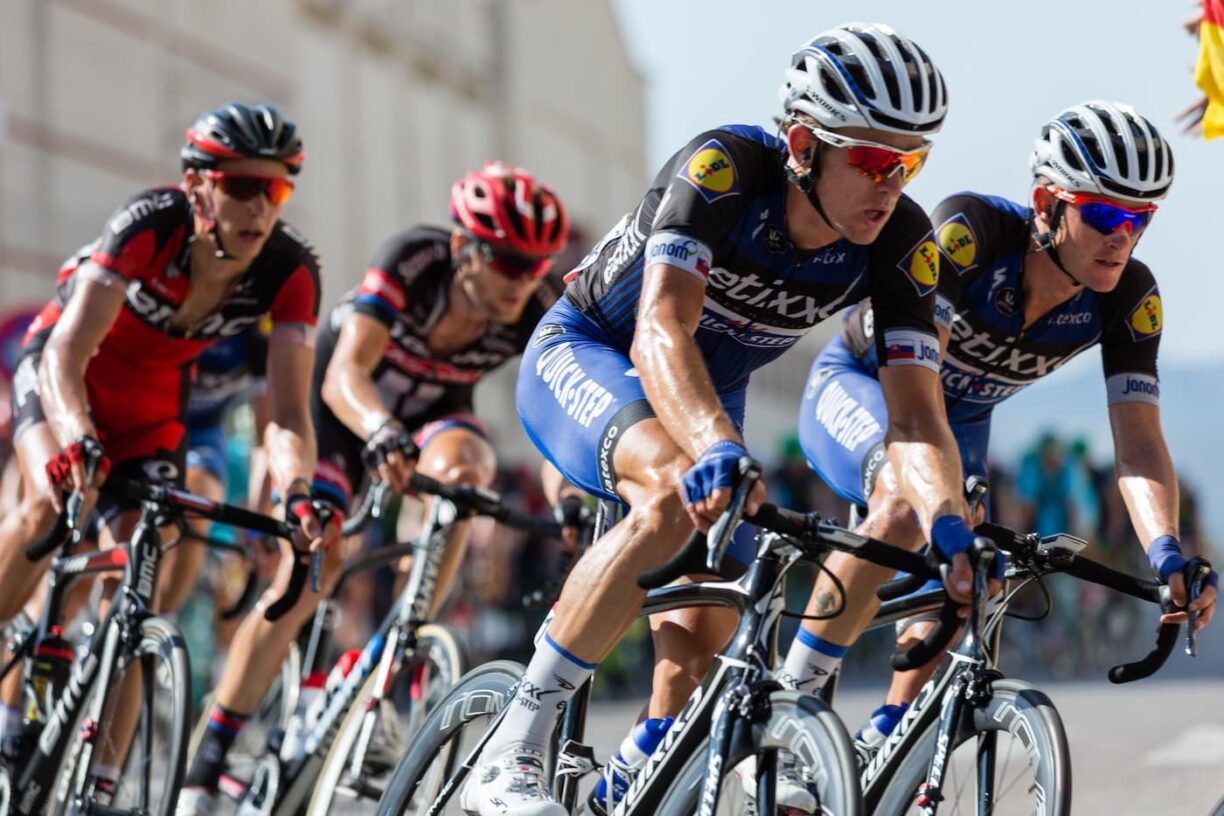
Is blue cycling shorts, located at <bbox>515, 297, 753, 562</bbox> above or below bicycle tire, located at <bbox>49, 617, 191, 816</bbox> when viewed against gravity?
above

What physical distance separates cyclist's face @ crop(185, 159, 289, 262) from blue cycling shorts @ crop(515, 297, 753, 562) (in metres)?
1.73

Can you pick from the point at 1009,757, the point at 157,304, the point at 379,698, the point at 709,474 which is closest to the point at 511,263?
the point at 157,304

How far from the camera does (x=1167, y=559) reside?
4.92 metres

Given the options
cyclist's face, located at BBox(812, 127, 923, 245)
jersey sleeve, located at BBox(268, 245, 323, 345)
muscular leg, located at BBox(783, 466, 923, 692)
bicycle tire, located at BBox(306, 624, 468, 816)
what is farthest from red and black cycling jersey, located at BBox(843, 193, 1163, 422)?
jersey sleeve, located at BBox(268, 245, 323, 345)

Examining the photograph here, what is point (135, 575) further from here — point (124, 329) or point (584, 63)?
point (584, 63)

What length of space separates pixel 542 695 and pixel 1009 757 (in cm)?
113

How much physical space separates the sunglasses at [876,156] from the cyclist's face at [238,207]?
262 cm

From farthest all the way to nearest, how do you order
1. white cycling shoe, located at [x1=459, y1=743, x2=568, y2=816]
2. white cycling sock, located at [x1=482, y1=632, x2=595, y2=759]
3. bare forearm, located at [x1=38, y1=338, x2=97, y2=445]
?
bare forearm, located at [x1=38, y1=338, x2=97, y2=445], white cycling sock, located at [x1=482, y1=632, x2=595, y2=759], white cycling shoe, located at [x1=459, y1=743, x2=568, y2=816]

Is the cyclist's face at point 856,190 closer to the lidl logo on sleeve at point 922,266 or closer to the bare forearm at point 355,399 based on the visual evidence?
the lidl logo on sleeve at point 922,266

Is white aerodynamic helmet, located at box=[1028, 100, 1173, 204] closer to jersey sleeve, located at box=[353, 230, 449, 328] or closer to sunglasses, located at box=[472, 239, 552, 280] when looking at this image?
sunglasses, located at box=[472, 239, 552, 280]

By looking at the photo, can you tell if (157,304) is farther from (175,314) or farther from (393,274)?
(393,274)

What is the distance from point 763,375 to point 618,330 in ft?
151

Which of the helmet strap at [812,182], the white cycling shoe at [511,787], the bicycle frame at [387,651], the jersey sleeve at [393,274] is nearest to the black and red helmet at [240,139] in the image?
the jersey sleeve at [393,274]

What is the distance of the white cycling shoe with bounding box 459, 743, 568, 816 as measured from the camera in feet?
14.0
